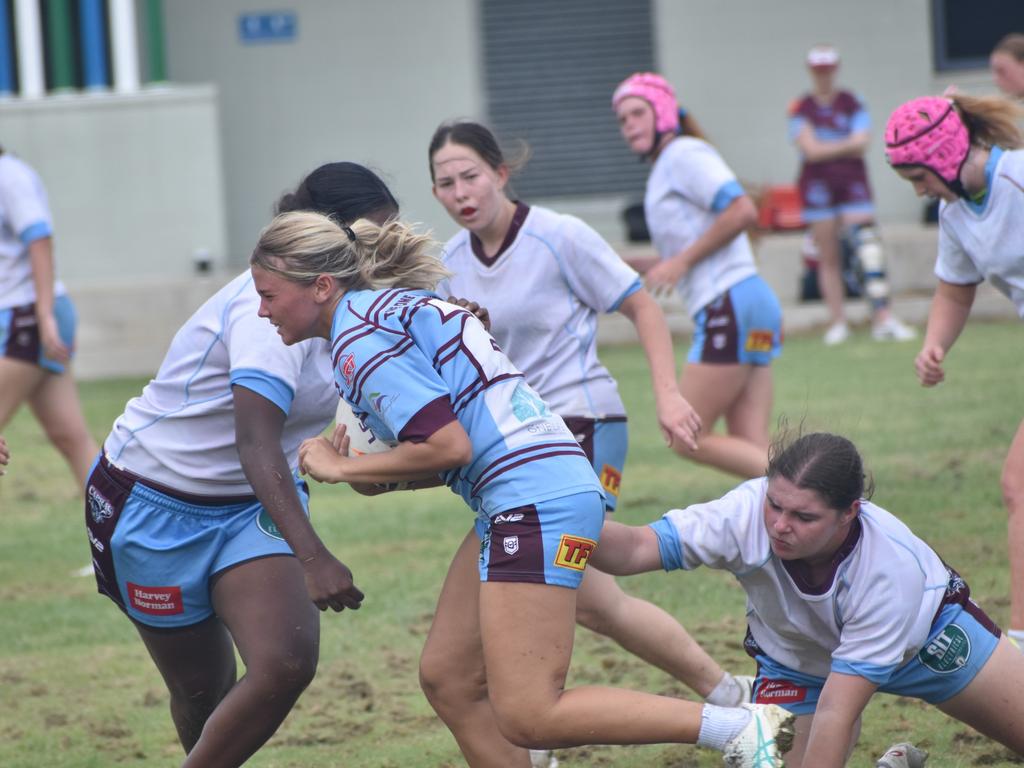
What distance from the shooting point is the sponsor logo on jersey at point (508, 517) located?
3.66 metres

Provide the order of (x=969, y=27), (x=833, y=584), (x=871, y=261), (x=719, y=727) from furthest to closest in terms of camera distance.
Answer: (x=969, y=27), (x=871, y=261), (x=833, y=584), (x=719, y=727)

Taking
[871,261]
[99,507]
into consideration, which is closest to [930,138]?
[99,507]

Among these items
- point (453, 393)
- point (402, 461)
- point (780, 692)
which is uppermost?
point (453, 393)

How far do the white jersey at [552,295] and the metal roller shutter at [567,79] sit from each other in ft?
36.5

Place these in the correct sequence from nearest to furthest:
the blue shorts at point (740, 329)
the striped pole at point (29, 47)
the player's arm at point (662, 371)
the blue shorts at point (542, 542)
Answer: the blue shorts at point (542, 542)
the player's arm at point (662, 371)
the blue shorts at point (740, 329)
the striped pole at point (29, 47)

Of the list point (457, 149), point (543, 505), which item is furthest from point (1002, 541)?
point (543, 505)

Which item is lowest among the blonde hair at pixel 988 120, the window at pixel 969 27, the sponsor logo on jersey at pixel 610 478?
the sponsor logo on jersey at pixel 610 478

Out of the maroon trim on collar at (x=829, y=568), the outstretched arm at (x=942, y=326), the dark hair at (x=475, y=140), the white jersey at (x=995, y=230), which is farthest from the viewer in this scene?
the outstretched arm at (x=942, y=326)

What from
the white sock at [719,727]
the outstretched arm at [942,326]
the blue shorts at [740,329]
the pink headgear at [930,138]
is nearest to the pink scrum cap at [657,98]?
the blue shorts at [740,329]

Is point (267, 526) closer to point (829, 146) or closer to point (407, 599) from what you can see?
point (407, 599)

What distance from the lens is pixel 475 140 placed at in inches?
191

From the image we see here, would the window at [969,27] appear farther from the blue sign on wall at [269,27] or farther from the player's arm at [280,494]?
the player's arm at [280,494]

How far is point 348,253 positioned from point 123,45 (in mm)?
12001

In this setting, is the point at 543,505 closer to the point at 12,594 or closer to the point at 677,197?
the point at 677,197
